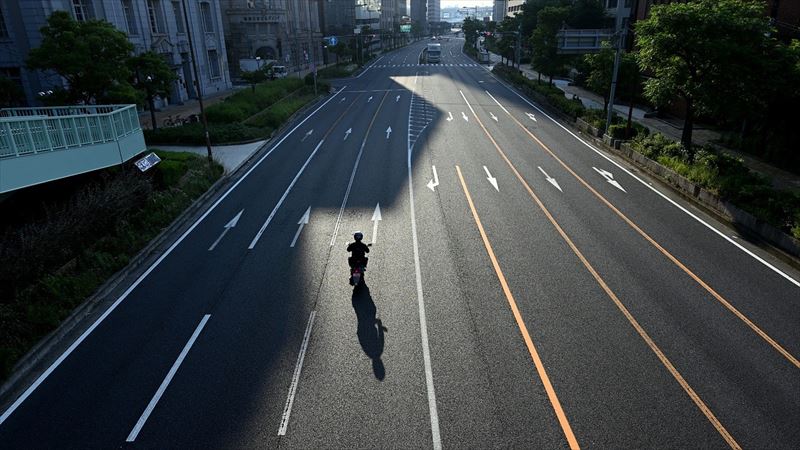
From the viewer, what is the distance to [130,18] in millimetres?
40625

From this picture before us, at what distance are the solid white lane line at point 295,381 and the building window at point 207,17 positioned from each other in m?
52.5

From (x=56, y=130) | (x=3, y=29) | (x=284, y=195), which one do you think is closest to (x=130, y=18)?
(x=3, y=29)

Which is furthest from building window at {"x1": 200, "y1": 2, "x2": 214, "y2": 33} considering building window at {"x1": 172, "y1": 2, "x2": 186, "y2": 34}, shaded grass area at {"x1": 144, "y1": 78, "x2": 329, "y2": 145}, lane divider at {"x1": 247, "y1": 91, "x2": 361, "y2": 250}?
lane divider at {"x1": 247, "y1": 91, "x2": 361, "y2": 250}

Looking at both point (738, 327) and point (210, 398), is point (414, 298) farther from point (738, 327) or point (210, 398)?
point (738, 327)

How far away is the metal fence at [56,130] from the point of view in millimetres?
13977

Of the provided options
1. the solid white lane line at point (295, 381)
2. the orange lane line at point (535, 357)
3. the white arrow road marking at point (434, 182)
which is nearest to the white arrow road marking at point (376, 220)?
the white arrow road marking at point (434, 182)

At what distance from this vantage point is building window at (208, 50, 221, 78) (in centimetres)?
5534

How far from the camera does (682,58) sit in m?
22.1

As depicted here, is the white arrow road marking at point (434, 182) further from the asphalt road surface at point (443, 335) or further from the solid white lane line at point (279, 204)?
the solid white lane line at point (279, 204)

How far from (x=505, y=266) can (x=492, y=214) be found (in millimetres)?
4644

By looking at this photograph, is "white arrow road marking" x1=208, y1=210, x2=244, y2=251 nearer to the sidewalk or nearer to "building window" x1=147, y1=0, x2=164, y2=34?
→ the sidewalk

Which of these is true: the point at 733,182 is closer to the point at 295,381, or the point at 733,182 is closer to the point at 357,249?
the point at 357,249

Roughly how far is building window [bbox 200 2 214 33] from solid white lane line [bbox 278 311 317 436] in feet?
172

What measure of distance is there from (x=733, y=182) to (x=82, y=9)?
43836 millimetres
